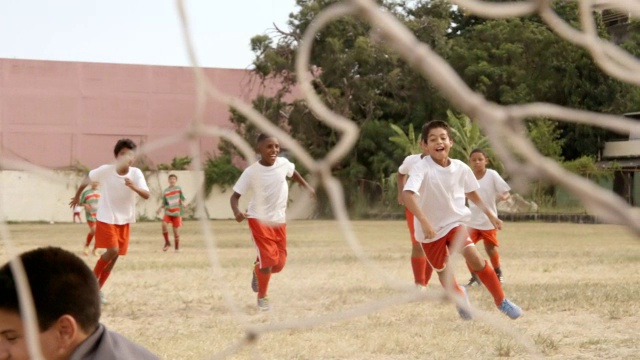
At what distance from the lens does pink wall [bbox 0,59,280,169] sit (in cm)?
3438

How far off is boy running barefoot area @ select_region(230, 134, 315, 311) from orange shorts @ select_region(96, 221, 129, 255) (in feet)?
2.93

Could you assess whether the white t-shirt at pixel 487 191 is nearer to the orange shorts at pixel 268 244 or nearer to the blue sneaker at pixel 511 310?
the orange shorts at pixel 268 244

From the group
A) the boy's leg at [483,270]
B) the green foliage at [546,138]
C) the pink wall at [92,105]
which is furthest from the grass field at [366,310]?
the pink wall at [92,105]

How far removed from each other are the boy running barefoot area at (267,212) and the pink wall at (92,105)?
83.5 feet

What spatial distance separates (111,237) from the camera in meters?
8.23

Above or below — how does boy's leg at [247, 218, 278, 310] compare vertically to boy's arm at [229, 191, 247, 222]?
below

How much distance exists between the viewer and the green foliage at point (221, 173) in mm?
34250

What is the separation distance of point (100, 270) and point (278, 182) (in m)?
1.48

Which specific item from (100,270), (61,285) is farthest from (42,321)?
(100,270)

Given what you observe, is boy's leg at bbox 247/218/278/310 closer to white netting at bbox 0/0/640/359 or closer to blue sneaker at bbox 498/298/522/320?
blue sneaker at bbox 498/298/522/320

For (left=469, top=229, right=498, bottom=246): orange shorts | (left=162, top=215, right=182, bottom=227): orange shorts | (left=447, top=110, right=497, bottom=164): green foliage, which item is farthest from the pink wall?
(left=469, top=229, right=498, bottom=246): orange shorts

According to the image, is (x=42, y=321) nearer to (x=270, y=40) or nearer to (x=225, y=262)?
(x=225, y=262)

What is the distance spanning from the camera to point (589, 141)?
3347 cm

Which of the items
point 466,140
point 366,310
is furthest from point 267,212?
point 466,140
